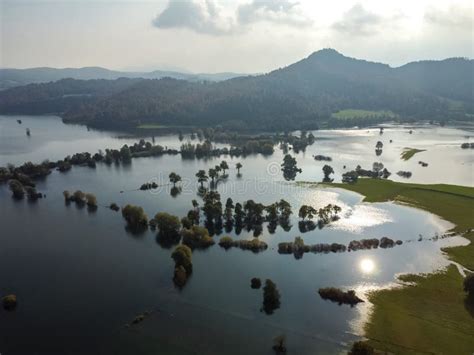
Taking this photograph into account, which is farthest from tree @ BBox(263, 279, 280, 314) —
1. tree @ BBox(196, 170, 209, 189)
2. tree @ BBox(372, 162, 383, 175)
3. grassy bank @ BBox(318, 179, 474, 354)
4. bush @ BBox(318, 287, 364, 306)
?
tree @ BBox(372, 162, 383, 175)

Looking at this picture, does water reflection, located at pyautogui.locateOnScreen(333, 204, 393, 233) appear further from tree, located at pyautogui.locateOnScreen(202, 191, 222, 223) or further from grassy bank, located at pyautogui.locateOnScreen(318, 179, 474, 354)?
tree, located at pyautogui.locateOnScreen(202, 191, 222, 223)

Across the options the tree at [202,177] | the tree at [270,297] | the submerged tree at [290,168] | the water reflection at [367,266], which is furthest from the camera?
the submerged tree at [290,168]

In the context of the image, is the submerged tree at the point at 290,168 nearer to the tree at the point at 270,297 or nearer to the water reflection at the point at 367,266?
the water reflection at the point at 367,266

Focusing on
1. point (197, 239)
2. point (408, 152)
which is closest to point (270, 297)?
point (197, 239)

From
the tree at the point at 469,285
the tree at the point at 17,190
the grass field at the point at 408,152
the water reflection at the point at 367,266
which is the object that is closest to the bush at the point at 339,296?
the water reflection at the point at 367,266

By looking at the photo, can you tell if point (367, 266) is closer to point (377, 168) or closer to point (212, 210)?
point (212, 210)

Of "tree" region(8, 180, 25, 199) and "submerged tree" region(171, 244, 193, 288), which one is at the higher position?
"tree" region(8, 180, 25, 199)
